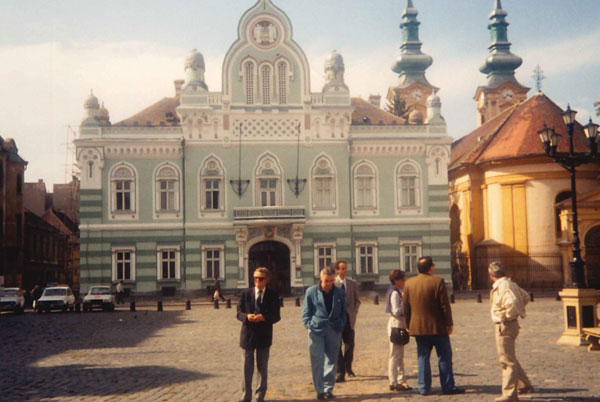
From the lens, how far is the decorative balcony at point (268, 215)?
3972cm

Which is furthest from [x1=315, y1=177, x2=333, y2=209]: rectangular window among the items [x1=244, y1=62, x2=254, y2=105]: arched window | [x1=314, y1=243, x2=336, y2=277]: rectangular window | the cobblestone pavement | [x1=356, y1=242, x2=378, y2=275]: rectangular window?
the cobblestone pavement

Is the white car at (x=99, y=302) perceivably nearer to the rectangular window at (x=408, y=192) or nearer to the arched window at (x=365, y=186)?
the arched window at (x=365, y=186)

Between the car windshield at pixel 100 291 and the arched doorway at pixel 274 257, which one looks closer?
the car windshield at pixel 100 291

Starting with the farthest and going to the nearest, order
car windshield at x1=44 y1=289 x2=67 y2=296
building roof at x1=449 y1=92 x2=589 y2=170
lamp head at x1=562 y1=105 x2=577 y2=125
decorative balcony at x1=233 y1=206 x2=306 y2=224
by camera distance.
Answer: building roof at x1=449 y1=92 x2=589 y2=170 < decorative balcony at x1=233 y1=206 x2=306 y2=224 < car windshield at x1=44 y1=289 x2=67 y2=296 < lamp head at x1=562 y1=105 x2=577 y2=125

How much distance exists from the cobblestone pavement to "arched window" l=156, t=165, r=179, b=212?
691 inches

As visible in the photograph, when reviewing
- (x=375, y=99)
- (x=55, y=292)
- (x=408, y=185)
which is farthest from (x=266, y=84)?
(x=55, y=292)

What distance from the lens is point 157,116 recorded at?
4350cm

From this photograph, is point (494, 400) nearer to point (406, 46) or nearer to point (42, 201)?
point (406, 46)

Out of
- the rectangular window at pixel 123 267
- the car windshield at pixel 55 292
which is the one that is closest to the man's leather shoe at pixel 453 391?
the car windshield at pixel 55 292

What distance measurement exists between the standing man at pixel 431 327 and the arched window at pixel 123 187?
106 ft

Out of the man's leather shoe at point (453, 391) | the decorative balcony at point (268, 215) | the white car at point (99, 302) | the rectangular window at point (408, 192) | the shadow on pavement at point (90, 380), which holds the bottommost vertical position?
the white car at point (99, 302)

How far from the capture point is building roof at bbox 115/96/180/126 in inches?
1674

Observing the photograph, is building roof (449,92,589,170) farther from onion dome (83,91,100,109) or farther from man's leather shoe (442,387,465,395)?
man's leather shoe (442,387,465,395)

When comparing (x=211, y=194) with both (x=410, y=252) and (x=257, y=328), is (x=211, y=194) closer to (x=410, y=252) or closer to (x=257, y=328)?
(x=410, y=252)
